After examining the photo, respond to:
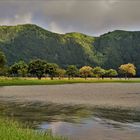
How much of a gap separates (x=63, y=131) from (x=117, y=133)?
4634 millimetres

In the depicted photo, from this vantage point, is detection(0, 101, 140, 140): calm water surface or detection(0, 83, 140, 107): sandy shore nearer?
detection(0, 101, 140, 140): calm water surface

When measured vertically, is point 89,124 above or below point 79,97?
below

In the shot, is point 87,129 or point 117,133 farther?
point 87,129

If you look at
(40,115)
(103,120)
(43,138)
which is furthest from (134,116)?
(43,138)

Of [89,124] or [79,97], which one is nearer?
[89,124]

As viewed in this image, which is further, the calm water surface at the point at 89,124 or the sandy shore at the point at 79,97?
the sandy shore at the point at 79,97

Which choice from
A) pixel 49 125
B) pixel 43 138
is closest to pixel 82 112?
pixel 49 125

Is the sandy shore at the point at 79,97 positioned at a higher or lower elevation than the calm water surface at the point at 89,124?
higher

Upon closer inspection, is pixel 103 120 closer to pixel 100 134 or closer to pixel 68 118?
pixel 68 118

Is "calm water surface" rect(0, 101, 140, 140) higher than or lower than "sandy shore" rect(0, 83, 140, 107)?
lower

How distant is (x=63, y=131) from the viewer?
106 ft

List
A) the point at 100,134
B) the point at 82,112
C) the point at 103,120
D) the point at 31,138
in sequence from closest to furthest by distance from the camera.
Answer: the point at 31,138 < the point at 100,134 < the point at 103,120 < the point at 82,112

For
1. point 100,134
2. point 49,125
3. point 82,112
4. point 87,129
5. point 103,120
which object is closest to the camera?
point 100,134

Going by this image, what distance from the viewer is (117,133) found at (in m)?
31.1
